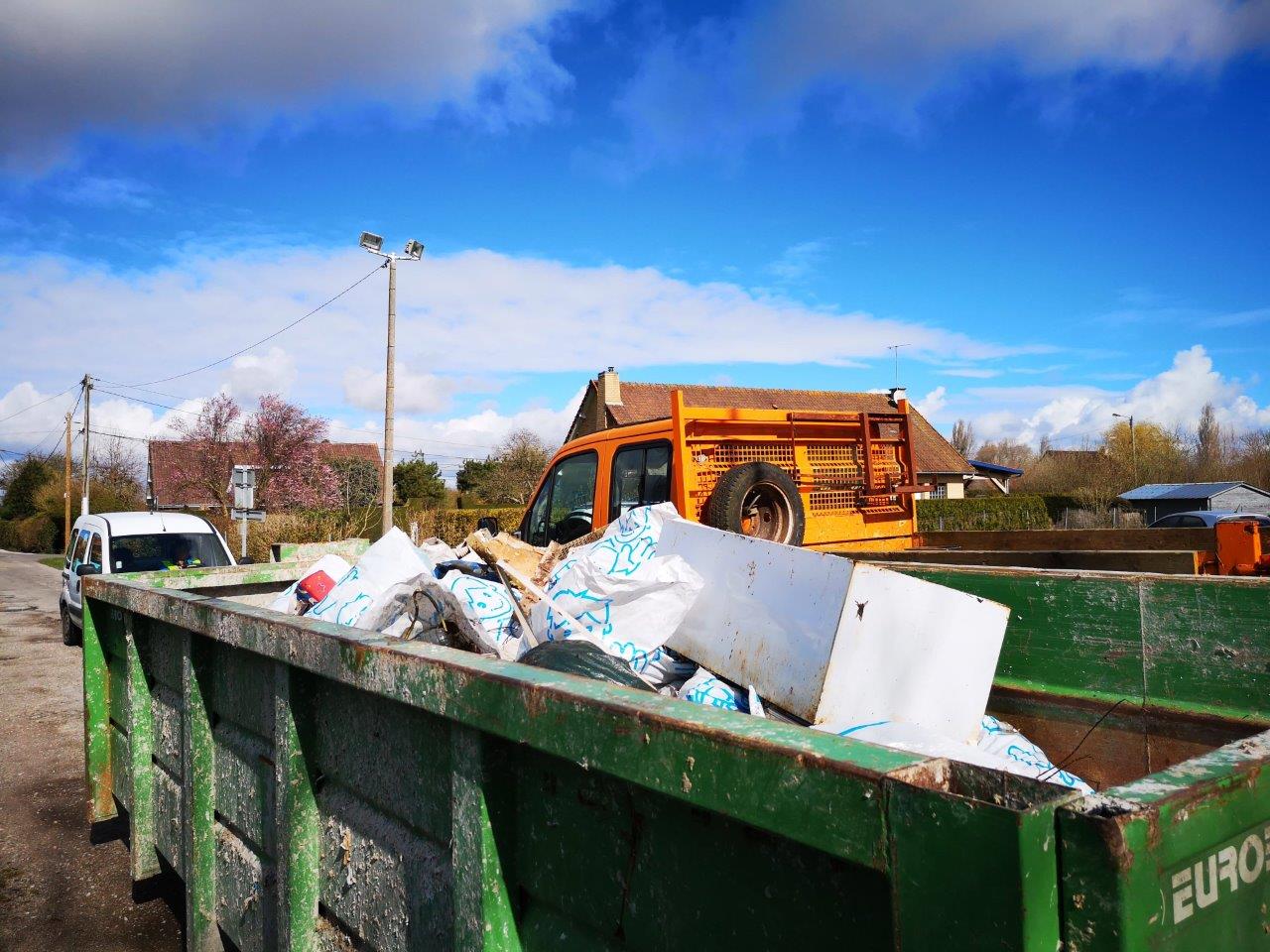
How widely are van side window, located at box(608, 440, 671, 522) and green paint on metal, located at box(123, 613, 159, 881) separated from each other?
2482 mm

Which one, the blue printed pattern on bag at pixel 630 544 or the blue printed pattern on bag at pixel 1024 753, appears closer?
the blue printed pattern on bag at pixel 1024 753

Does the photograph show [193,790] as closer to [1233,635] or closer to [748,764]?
[748,764]

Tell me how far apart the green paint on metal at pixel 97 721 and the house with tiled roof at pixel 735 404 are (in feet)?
86.2

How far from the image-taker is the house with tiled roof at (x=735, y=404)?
3250cm

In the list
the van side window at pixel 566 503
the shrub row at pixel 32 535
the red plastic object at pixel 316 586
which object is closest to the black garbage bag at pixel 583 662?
the red plastic object at pixel 316 586

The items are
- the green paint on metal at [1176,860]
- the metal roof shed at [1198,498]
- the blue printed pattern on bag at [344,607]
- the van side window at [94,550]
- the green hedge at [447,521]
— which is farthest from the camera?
the metal roof shed at [1198,498]

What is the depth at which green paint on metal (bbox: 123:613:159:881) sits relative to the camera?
3225mm

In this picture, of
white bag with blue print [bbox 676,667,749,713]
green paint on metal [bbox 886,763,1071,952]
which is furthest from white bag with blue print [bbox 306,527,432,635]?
green paint on metal [bbox 886,763,1071,952]

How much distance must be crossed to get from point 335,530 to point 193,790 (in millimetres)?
19035

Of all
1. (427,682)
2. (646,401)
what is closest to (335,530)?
(646,401)

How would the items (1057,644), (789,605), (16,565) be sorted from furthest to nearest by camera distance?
1. (16,565)
2. (1057,644)
3. (789,605)

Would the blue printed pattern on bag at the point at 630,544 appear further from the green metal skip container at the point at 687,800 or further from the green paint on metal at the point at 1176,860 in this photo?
the green paint on metal at the point at 1176,860

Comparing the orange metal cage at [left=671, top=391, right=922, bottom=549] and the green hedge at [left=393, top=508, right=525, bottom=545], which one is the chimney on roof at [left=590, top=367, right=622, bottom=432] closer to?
the green hedge at [left=393, top=508, right=525, bottom=545]

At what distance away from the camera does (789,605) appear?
225cm
